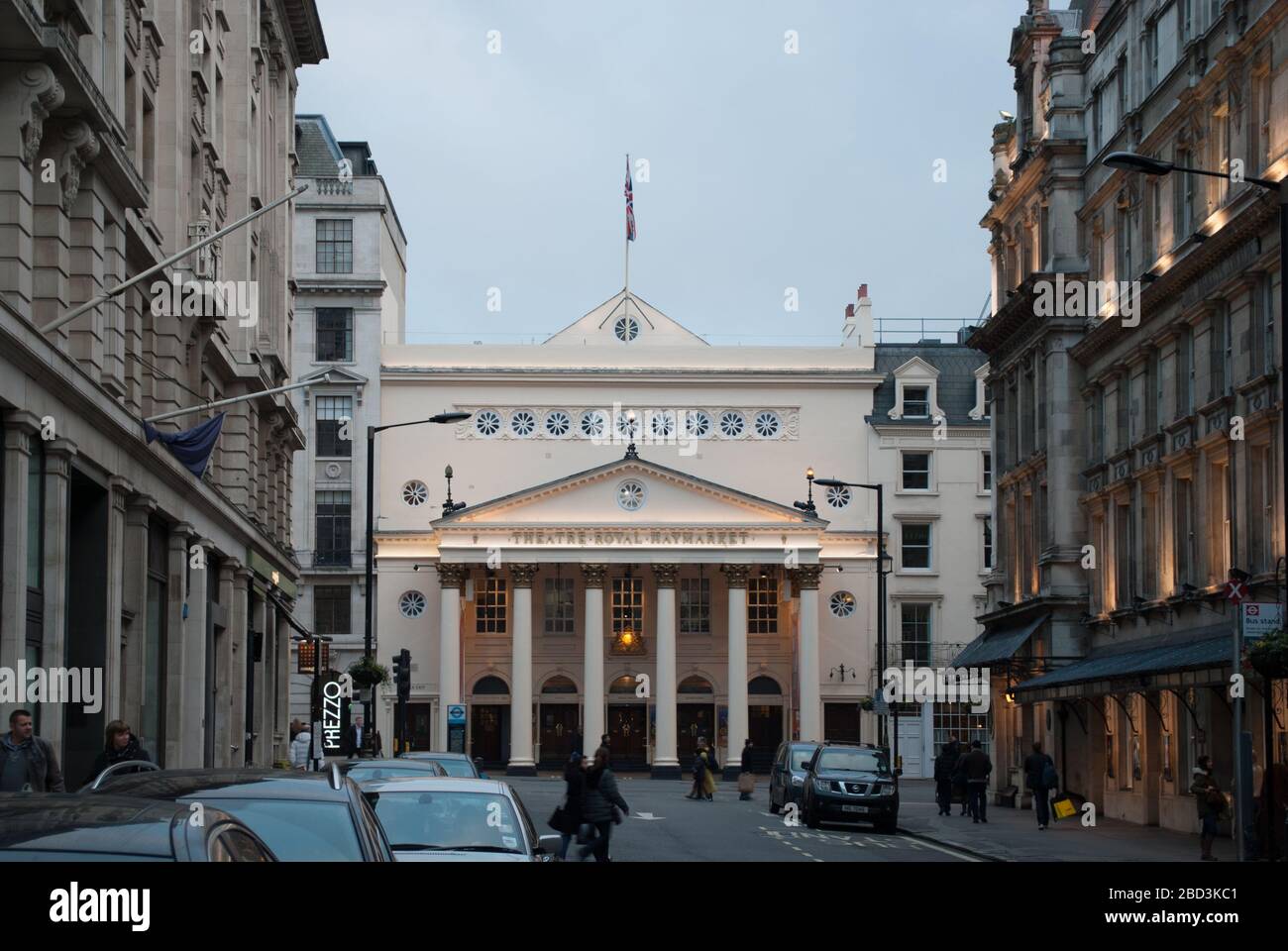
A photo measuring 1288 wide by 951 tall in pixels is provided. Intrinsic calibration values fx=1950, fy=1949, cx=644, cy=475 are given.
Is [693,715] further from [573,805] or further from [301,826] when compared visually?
[301,826]

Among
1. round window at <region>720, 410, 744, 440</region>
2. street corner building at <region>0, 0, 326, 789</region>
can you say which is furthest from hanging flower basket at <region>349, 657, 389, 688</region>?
round window at <region>720, 410, 744, 440</region>

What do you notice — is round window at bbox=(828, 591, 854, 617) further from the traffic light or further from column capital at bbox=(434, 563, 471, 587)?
the traffic light

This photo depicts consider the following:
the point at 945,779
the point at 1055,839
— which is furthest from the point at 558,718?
the point at 1055,839

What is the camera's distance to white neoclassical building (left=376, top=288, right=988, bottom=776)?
78.3 meters

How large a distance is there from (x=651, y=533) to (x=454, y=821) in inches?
2545

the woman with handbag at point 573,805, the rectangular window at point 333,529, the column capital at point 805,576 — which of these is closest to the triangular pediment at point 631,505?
the column capital at point 805,576

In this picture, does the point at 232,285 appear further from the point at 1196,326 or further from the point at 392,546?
the point at 392,546

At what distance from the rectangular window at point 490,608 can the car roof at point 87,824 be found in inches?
2954

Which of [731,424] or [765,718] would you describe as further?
[731,424]

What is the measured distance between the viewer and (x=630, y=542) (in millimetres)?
78500

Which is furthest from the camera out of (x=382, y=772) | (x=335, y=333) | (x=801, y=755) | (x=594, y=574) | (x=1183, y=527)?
(x=335, y=333)

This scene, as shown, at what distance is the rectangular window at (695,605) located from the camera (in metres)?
81.9
